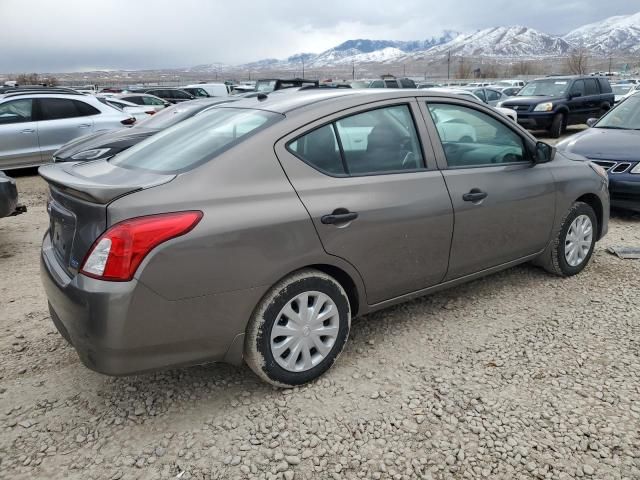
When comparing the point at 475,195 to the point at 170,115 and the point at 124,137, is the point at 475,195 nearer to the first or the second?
the point at 124,137

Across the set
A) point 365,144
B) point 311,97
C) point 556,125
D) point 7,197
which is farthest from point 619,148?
point 556,125

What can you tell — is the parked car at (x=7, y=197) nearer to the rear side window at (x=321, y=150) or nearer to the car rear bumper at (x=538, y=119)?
the rear side window at (x=321, y=150)

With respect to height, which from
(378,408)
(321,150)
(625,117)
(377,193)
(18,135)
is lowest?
(378,408)

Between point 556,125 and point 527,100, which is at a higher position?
point 527,100

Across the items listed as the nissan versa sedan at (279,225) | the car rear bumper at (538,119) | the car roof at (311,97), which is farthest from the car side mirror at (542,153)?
the car rear bumper at (538,119)

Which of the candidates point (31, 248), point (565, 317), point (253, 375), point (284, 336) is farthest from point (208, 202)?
point (31, 248)

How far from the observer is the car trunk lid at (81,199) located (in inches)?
96.3

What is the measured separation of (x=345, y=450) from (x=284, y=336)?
2.17 feet

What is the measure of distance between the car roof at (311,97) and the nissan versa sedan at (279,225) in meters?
0.02

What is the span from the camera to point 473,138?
3.85m

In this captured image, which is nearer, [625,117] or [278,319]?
[278,319]

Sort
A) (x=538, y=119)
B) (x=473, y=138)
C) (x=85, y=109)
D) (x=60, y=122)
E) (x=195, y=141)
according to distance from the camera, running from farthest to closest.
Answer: (x=538, y=119), (x=85, y=109), (x=60, y=122), (x=473, y=138), (x=195, y=141)

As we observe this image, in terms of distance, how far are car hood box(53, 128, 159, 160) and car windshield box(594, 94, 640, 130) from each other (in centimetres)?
633

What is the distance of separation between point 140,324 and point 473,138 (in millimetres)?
2647
